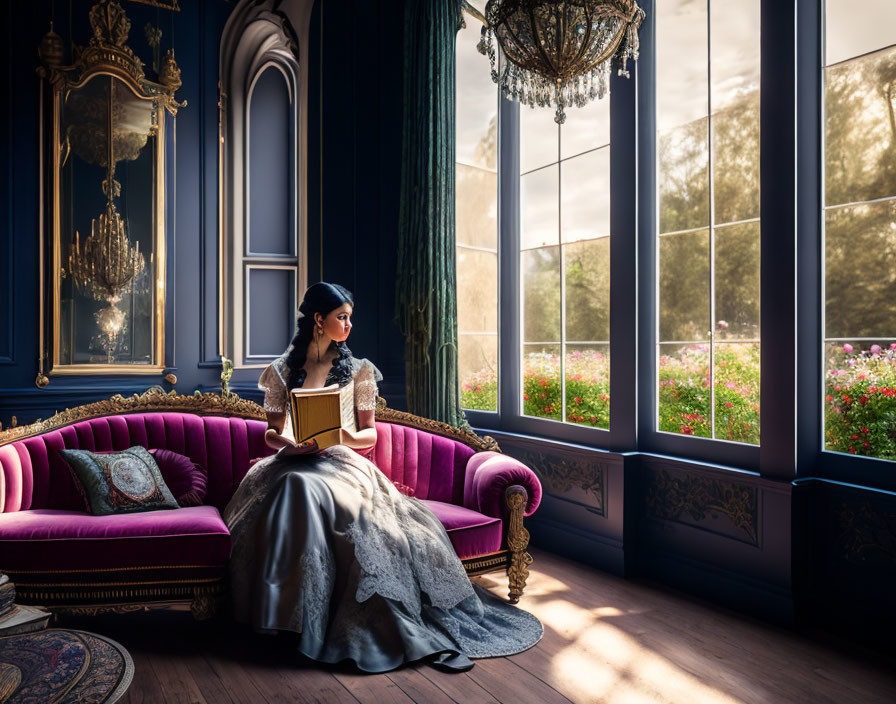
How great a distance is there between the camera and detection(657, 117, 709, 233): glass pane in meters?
3.35

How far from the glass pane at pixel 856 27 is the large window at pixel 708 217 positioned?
1.06 ft

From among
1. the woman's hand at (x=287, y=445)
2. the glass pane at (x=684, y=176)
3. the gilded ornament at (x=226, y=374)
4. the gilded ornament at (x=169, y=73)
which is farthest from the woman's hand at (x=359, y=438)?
the gilded ornament at (x=169, y=73)

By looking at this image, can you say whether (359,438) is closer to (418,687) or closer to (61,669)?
(418,687)

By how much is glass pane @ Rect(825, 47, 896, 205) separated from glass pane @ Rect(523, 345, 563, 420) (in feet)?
5.68

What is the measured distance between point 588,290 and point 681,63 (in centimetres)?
124

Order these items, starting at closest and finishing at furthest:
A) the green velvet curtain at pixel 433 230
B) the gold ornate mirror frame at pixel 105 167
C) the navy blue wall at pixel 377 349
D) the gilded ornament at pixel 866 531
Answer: the gilded ornament at pixel 866 531, the navy blue wall at pixel 377 349, the green velvet curtain at pixel 433 230, the gold ornate mirror frame at pixel 105 167

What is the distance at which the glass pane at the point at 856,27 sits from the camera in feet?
8.70

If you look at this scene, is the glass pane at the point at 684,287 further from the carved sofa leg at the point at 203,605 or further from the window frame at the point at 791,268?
the carved sofa leg at the point at 203,605

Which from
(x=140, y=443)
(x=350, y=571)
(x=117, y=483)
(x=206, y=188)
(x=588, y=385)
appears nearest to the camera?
(x=350, y=571)

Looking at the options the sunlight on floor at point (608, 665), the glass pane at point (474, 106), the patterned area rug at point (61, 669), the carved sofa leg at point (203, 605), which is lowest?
the sunlight on floor at point (608, 665)

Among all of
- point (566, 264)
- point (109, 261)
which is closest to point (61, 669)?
point (566, 264)

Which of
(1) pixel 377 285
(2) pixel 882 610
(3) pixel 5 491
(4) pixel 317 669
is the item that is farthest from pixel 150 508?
(2) pixel 882 610

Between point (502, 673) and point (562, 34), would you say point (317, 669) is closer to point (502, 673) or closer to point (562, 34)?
point (502, 673)

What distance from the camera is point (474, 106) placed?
15.1 ft
